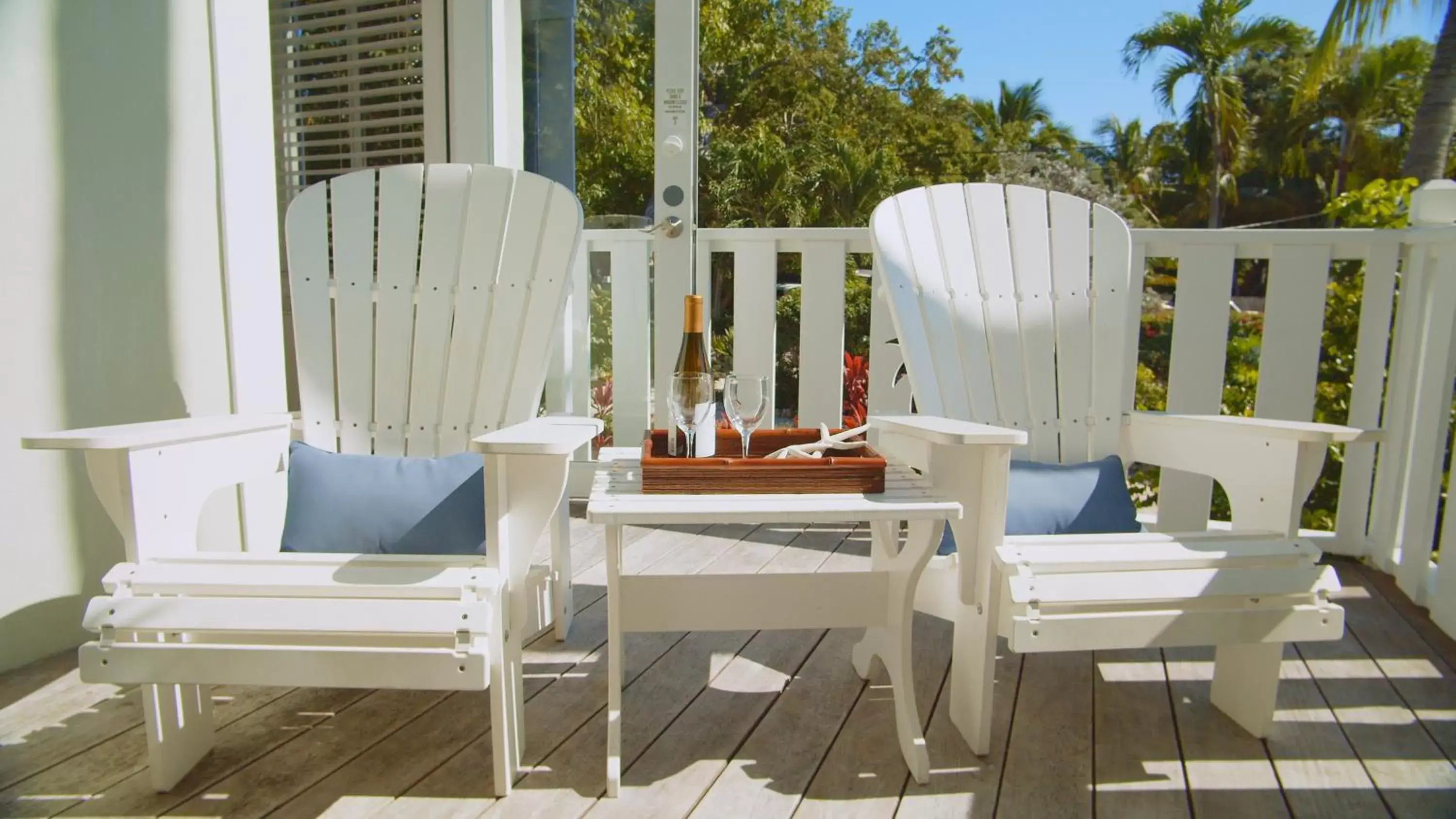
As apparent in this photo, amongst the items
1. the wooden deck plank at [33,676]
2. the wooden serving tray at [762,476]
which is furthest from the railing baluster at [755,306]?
the wooden deck plank at [33,676]

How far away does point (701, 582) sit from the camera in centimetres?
164

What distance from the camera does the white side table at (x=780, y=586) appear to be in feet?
4.58

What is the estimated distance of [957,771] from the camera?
1.55 metres

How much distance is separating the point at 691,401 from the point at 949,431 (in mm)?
458

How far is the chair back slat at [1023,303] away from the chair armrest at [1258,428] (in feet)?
0.33

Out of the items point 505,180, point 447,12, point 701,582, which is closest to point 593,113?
point 447,12

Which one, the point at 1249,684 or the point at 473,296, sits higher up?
the point at 473,296

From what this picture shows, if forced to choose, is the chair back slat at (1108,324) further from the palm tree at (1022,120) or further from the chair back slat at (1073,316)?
the palm tree at (1022,120)

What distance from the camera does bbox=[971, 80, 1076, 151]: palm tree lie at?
18656 mm

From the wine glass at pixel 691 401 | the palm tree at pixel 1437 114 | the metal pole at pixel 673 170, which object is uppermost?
the palm tree at pixel 1437 114

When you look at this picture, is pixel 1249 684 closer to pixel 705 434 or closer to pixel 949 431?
pixel 949 431

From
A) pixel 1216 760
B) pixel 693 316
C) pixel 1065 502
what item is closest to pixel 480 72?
pixel 693 316

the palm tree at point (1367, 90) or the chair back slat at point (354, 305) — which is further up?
the palm tree at point (1367, 90)

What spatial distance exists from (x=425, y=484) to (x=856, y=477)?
2.67 ft
